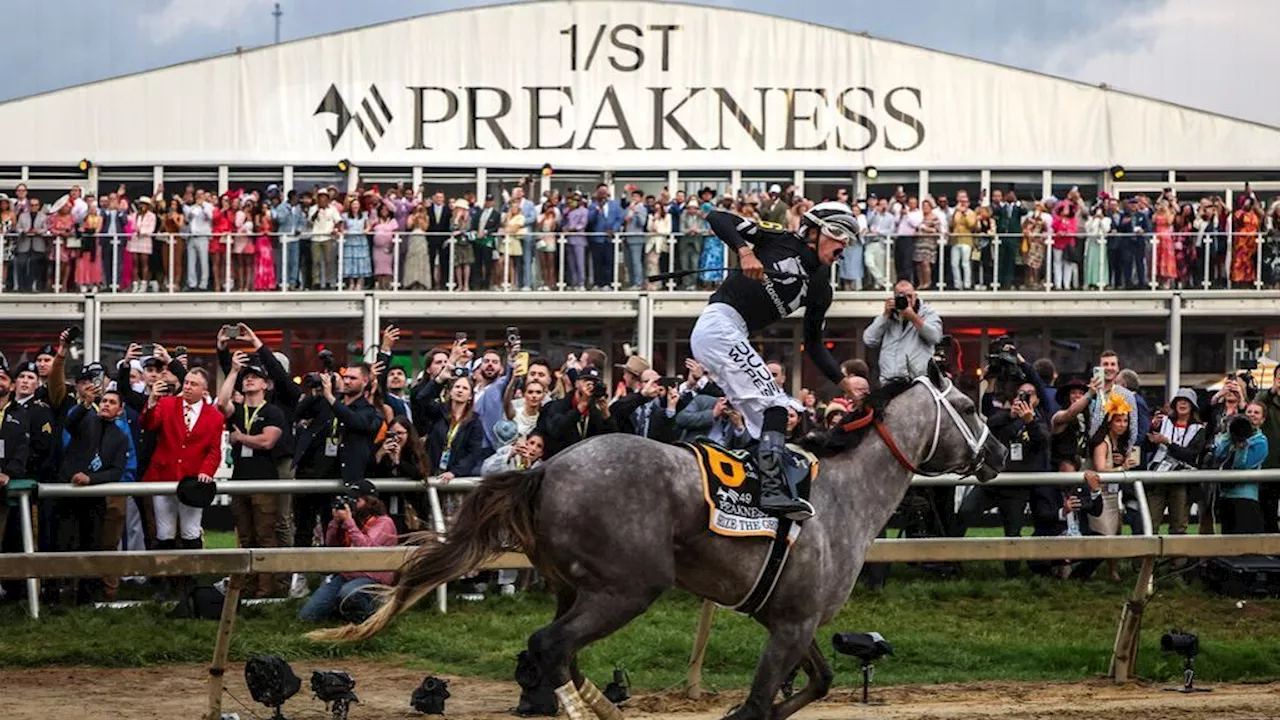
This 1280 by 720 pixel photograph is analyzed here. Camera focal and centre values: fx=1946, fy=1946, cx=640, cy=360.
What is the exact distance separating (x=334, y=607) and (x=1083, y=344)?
2241 cm

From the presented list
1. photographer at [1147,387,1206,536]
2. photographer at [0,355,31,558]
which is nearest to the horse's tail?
photographer at [0,355,31,558]

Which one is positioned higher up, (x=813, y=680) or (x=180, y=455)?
(x=180, y=455)

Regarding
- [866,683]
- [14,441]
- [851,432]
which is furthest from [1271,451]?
[14,441]

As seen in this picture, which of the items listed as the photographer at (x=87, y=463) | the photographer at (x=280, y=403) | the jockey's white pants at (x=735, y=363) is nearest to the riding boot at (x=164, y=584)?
the photographer at (x=87, y=463)

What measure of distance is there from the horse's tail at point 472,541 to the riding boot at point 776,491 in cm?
99

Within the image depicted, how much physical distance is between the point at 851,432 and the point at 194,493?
4.00m

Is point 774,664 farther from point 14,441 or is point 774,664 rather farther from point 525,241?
point 525,241

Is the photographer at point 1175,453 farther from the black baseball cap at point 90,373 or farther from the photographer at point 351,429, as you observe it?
the black baseball cap at point 90,373

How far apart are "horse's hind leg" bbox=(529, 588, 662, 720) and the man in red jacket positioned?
5.54 m

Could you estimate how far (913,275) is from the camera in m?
28.4

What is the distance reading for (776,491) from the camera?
27.7 feet

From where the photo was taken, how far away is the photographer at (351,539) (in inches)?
480

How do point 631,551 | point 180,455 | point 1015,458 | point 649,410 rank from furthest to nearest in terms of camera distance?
point 1015,458 < point 649,410 < point 180,455 < point 631,551

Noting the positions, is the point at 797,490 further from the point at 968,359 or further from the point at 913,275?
the point at 968,359
